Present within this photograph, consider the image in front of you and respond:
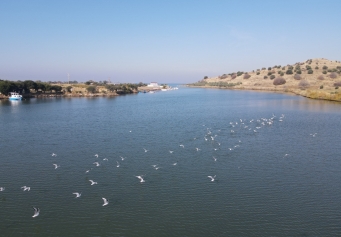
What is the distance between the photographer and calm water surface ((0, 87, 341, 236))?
15953mm

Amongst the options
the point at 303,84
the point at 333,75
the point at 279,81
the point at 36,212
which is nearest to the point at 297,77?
the point at 279,81

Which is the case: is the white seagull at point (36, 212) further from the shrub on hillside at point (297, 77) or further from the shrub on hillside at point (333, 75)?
the shrub on hillside at point (297, 77)

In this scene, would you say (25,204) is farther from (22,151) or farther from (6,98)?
(6,98)

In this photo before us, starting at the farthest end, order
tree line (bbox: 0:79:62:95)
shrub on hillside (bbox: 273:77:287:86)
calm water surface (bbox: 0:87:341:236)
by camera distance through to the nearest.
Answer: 1. shrub on hillside (bbox: 273:77:287:86)
2. tree line (bbox: 0:79:62:95)
3. calm water surface (bbox: 0:87:341:236)

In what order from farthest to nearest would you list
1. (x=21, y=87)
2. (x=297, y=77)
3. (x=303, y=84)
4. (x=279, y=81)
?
(x=279, y=81) → (x=297, y=77) → (x=303, y=84) → (x=21, y=87)

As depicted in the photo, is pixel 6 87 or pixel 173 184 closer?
pixel 173 184

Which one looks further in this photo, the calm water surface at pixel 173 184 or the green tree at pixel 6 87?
the green tree at pixel 6 87

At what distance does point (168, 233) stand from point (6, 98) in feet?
320

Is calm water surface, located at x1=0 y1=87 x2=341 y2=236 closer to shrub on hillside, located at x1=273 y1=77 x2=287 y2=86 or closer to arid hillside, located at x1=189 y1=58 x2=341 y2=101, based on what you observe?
arid hillside, located at x1=189 y1=58 x2=341 y2=101

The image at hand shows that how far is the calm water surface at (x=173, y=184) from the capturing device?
15953mm

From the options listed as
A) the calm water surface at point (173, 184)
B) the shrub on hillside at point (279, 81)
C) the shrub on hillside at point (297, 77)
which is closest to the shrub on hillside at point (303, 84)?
the shrub on hillside at point (297, 77)

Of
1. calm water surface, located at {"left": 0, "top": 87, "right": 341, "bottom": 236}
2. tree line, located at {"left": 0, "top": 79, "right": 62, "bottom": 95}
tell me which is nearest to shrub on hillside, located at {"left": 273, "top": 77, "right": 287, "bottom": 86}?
tree line, located at {"left": 0, "top": 79, "right": 62, "bottom": 95}

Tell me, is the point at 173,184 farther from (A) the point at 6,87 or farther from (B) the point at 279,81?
(B) the point at 279,81

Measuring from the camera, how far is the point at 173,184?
2088 centimetres
